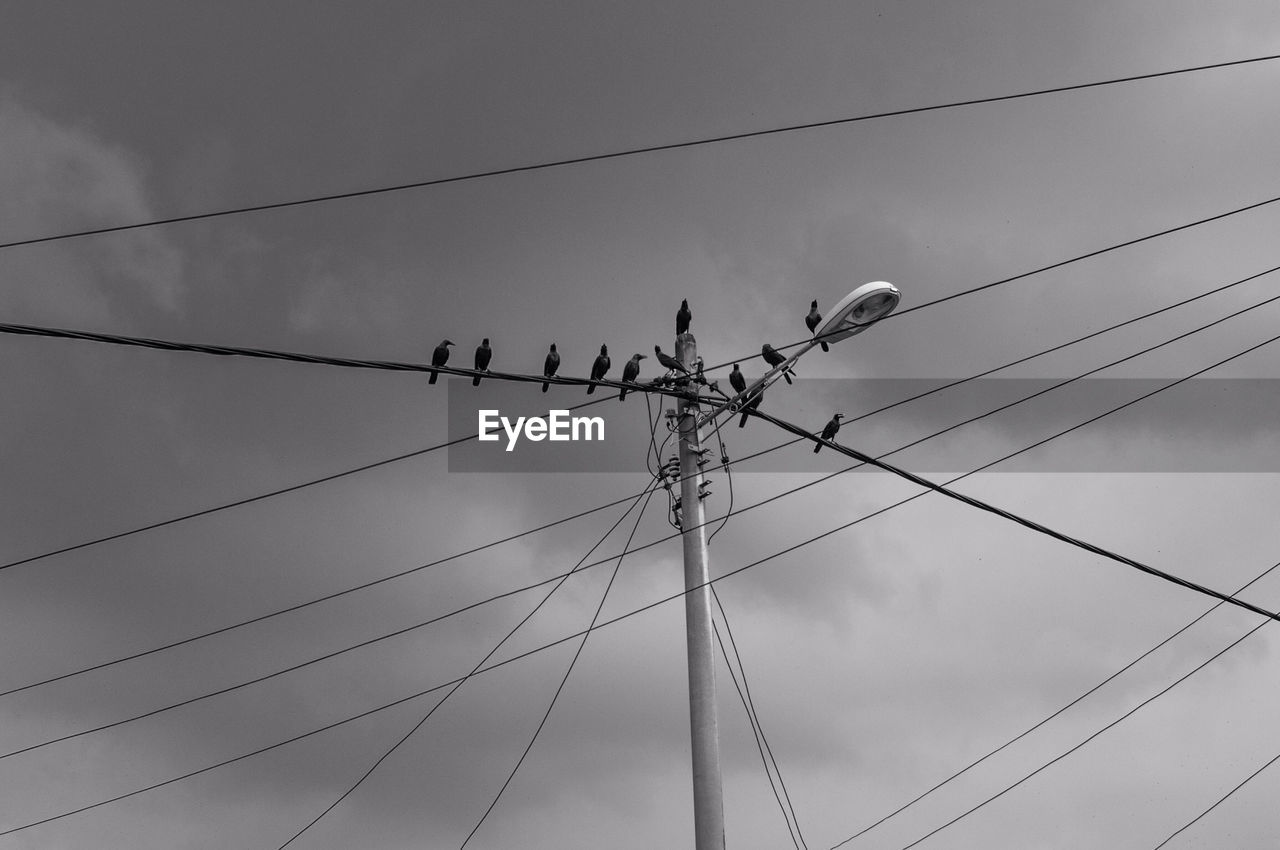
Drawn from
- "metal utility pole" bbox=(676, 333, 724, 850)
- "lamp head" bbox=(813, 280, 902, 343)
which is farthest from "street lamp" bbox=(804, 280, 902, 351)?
"metal utility pole" bbox=(676, 333, 724, 850)

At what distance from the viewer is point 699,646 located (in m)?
10.8

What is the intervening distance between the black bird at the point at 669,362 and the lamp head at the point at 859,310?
4.09ft

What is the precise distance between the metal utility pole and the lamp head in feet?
4.37

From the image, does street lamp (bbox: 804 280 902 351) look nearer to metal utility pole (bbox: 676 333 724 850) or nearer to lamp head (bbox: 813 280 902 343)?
lamp head (bbox: 813 280 902 343)

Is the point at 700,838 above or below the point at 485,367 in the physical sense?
below

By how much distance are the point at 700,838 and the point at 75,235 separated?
687 centimetres

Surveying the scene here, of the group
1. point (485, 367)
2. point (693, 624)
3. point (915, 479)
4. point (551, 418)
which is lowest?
point (693, 624)

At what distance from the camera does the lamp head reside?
1127 cm

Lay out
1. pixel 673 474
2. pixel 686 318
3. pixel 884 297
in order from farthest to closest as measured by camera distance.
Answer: pixel 686 318 < pixel 673 474 < pixel 884 297

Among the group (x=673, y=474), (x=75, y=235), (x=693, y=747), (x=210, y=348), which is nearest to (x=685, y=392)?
(x=673, y=474)

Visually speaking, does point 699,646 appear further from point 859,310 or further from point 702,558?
point 859,310

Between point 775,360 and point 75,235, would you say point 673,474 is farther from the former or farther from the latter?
point 75,235

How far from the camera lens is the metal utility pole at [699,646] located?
10.2 m

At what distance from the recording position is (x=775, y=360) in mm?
15039
